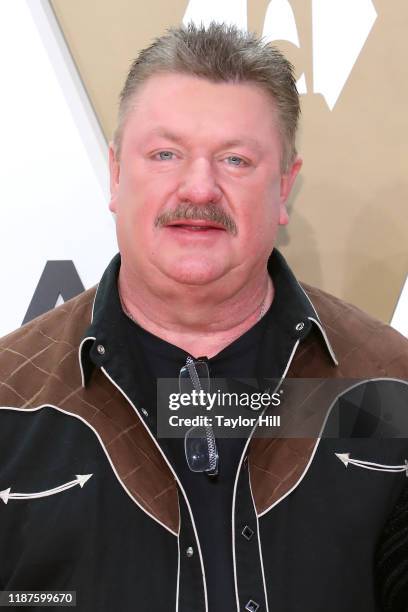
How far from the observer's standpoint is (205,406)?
6.06ft

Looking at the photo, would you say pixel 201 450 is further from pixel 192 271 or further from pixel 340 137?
pixel 340 137

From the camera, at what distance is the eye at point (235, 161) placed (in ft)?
6.04

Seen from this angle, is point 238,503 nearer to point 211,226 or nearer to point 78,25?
point 211,226

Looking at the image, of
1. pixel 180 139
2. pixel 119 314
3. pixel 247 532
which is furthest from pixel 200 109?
pixel 247 532

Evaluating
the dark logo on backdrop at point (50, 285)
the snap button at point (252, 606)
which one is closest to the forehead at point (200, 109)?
the dark logo on backdrop at point (50, 285)

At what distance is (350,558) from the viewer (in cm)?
174

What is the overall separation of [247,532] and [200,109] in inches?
32.8

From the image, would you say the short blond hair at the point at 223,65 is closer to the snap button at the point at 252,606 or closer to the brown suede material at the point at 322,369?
the brown suede material at the point at 322,369

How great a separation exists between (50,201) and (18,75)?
0.32 meters

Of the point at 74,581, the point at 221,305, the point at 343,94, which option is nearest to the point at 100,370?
the point at 221,305

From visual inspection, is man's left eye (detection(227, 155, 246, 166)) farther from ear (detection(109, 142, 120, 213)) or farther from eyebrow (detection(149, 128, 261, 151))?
ear (detection(109, 142, 120, 213))

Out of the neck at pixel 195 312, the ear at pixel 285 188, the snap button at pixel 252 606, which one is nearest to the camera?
the snap button at pixel 252 606

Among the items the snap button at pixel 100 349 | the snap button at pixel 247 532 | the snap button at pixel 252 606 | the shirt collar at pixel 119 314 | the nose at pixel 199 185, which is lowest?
the snap button at pixel 252 606

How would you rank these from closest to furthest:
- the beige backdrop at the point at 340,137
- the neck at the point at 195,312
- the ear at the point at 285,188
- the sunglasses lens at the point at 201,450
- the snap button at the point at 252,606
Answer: the snap button at the point at 252,606, the sunglasses lens at the point at 201,450, the neck at the point at 195,312, the ear at the point at 285,188, the beige backdrop at the point at 340,137
